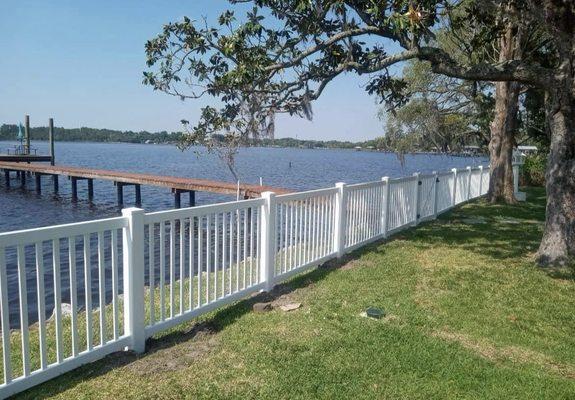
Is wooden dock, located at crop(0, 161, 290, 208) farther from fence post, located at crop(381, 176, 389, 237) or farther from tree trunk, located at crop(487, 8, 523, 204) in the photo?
fence post, located at crop(381, 176, 389, 237)

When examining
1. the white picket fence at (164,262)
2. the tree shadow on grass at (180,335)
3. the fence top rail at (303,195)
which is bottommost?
the tree shadow on grass at (180,335)

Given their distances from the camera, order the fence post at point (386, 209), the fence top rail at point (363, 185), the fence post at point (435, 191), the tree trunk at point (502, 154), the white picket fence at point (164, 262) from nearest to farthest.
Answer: the white picket fence at point (164, 262)
the fence top rail at point (363, 185)
the fence post at point (386, 209)
the fence post at point (435, 191)
the tree trunk at point (502, 154)

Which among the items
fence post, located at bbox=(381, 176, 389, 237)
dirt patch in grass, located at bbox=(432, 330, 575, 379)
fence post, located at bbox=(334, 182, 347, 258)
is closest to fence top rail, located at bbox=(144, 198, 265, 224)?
fence post, located at bbox=(334, 182, 347, 258)

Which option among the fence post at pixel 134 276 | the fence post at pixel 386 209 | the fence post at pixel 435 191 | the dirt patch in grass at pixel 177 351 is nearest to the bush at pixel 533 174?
the fence post at pixel 435 191

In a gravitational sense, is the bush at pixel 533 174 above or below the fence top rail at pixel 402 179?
below

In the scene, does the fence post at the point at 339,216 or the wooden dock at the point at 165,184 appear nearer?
the fence post at the point at 339,216

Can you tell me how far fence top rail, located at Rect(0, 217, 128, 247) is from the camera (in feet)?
11.3

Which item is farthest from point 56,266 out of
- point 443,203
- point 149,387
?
point 443,203

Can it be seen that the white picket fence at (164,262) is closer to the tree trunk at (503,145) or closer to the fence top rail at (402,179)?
the fence top rail at (402,179)

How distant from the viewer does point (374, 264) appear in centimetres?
776

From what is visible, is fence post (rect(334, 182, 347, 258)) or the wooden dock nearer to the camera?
fence post (rect(334, 182, 347, 258))

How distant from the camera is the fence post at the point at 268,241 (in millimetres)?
6184

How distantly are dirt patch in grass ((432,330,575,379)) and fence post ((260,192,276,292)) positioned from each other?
7.52 ft

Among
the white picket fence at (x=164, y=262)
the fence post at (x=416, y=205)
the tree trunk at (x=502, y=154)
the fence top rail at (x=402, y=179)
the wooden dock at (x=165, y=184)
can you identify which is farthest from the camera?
the wooden dock at (x=165, y=184)
